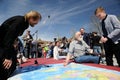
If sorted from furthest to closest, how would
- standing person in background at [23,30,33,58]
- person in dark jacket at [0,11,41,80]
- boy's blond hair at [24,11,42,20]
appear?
standing person in background at [23,30,33,58], boy's blond hair at [24,11,42,20], person in dark jacket at [0,11,41,80]

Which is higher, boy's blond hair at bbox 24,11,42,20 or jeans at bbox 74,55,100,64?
boy's blond hair at bbox 24,11,42,20

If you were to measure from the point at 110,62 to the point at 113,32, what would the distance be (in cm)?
88

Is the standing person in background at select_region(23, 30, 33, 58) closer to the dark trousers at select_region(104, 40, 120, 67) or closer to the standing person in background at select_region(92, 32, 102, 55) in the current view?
the standing person in background at select_region(92, 32, 102, 55)

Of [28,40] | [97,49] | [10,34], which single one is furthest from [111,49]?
[28,40]

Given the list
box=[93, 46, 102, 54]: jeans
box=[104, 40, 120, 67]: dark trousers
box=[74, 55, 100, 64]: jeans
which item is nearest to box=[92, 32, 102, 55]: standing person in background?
box=[93, 46, 102, 54]: jeans

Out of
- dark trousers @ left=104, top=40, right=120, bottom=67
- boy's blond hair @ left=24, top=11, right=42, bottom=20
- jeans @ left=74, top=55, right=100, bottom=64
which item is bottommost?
jeans @ left=74, top=55, right=100, bottom=64

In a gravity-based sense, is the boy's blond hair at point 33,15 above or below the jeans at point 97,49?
above

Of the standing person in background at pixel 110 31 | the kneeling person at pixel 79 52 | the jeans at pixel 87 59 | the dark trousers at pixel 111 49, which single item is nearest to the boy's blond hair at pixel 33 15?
the standing person in background at pixel 110 31

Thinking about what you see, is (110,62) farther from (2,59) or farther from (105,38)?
(2,59)

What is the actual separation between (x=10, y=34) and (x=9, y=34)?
1 centimetres

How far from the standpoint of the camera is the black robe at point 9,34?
315 cm

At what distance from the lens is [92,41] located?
8227 millimetres

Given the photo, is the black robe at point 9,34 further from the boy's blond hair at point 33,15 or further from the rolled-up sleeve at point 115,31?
the rolled-up sleeve at point 115,31

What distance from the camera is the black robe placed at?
3.15 meters
